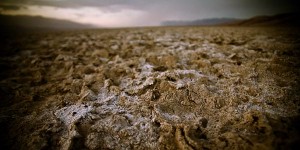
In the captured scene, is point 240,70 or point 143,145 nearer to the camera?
point 143,145

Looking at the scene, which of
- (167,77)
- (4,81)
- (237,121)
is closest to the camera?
(237,121)

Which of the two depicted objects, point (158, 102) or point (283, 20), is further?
point (283, 20)

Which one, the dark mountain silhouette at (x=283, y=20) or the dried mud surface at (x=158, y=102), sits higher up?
the dark mountain silhouette at (x=283, y=20)

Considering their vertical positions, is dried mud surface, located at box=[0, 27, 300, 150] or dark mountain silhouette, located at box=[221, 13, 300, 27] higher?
dark mountain silhouette, located at box=[221, 13, 300, 27]

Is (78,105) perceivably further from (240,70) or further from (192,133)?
(240,70)

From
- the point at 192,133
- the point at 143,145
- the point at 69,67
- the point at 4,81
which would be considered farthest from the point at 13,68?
the point at 192,133

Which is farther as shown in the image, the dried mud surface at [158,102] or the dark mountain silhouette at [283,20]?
the dark mountain silhouette at [283,20]

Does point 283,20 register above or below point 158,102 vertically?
above

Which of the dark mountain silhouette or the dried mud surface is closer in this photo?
the dried mud surface
